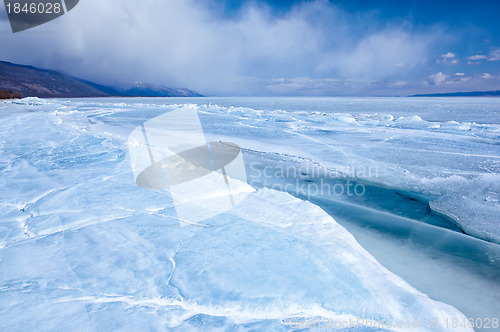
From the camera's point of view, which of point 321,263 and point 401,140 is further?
point 401,140

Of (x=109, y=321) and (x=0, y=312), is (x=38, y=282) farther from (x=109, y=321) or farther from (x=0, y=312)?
(x=109, y=321)

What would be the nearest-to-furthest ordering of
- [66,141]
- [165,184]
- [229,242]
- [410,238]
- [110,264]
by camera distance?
[110,264], [229,242], [410,238], [165,184], [66,141]

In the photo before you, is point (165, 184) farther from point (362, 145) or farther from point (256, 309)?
point (362, 145)

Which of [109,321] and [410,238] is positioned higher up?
[109,321]

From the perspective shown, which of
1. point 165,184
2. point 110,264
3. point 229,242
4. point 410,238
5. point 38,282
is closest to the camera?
point 38,282

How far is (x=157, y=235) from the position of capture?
7.48 ft

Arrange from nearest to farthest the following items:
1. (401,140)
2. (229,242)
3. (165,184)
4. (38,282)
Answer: (38,282) → (229,242) → (165,184) → (401,140)

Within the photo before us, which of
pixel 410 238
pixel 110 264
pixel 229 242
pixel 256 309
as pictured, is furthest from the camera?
pixel 410 238

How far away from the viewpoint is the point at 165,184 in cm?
358

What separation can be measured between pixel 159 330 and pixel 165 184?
2382mm

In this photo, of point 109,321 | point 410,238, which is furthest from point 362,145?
point 109,321

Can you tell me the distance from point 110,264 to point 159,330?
0.75m

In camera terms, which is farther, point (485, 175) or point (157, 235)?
point (485, 175)

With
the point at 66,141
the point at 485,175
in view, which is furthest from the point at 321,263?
the point at 66,141
